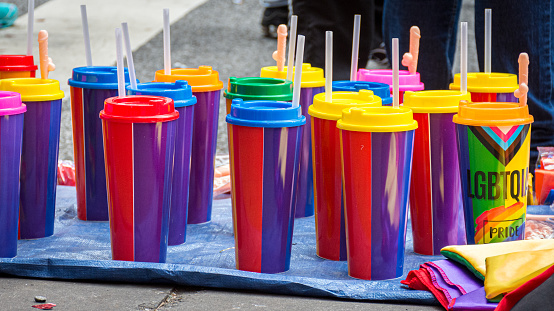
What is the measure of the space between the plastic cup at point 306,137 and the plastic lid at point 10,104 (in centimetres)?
70

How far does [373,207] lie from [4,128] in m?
0.78

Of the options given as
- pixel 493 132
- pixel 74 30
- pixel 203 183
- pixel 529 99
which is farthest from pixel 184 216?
pixel 74 30

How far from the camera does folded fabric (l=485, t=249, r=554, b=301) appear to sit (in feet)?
4.62

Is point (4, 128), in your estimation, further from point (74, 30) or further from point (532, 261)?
point (74, 30)

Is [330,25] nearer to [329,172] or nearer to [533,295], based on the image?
[329,172]

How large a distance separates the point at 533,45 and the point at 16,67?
4.88ft

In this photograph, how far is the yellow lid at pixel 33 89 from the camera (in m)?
1.81

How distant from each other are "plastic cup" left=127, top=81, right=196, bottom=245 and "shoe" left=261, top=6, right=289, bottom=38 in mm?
3779

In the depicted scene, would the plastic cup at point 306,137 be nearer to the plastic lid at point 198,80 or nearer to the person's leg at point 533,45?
the plastic lid at point 198,80

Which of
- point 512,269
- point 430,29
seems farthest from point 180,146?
point 430,29

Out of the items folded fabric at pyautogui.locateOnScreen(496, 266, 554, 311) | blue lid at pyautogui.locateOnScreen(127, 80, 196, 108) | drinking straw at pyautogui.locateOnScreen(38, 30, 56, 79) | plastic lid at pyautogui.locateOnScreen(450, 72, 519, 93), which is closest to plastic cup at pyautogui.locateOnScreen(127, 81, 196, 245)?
blue lid at pyautogui.locateOnScreen(127, 80, 196, 108)

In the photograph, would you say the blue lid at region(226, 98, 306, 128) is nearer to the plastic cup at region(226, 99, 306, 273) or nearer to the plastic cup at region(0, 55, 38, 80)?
the plastic cup at region(226, 99, 306, 273)

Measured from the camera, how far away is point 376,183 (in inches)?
62.0

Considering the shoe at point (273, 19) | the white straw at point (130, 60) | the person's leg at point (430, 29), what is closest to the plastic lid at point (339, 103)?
the white straw at point (130, 60)
